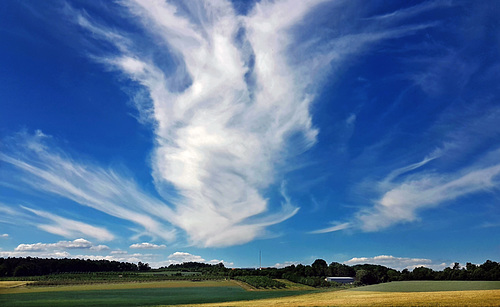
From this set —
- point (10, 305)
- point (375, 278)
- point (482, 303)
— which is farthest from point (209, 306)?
point (375, 278)

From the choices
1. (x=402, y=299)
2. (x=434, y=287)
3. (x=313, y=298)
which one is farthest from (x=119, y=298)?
(x=434, y=287)

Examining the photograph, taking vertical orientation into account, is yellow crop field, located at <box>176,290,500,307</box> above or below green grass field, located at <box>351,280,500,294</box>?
below

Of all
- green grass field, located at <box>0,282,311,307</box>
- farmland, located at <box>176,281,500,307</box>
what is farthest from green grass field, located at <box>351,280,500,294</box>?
green grass field, located at <box>0,282,311,307</box>

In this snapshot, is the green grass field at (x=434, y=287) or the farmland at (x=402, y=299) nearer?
the farmland at (x=402, y=299)

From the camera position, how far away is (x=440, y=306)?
1925 inches

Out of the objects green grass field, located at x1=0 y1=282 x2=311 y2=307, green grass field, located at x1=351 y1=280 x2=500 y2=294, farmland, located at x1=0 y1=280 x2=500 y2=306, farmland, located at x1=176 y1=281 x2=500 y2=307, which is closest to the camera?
farmland, located at x1=176 y1=281 x2=500 y2=307

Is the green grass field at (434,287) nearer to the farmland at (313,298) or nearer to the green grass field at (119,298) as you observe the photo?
the farmland at (313,298)

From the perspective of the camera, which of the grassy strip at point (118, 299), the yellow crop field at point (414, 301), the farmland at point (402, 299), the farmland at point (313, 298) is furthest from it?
the grassy strip at point (118, 299)

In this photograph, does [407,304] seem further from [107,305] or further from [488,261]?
[488,261]

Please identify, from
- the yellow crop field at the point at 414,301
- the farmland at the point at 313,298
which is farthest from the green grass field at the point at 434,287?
the yellow crop field at the point at 414,301

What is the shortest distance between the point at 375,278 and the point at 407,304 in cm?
14221

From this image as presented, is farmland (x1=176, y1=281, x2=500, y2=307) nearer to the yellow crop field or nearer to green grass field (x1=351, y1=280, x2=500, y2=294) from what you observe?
the yellow crop field

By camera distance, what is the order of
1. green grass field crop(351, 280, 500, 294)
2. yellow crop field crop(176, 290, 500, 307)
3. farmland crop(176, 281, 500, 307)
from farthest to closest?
1. green grass field crop(351, 280, 500, 294)
2. farmland crop(176, 281, 500, 307)
3. yellow crop field crop(176, 290, 500, 307)

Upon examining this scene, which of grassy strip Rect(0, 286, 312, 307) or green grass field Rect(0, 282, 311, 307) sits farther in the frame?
green grass field Rect(0, 282, 311, 307)
